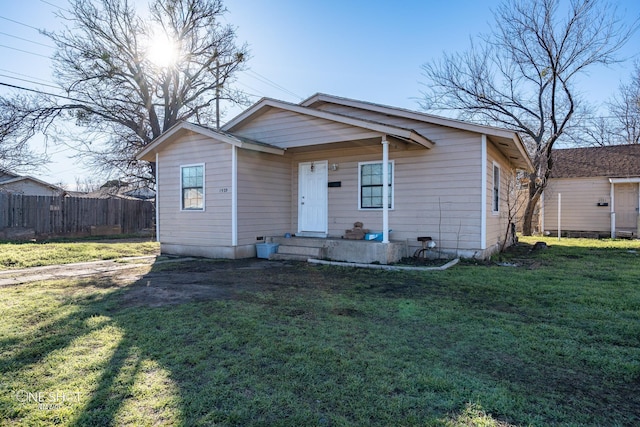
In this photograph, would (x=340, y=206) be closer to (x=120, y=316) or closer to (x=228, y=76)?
(x=120, y=316)

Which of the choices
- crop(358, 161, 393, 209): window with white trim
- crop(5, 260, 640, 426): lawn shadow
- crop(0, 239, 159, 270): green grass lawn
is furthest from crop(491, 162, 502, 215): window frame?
crop(0, 239, 159, 270): green grass lawn

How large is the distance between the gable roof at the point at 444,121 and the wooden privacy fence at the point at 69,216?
11.5 meters

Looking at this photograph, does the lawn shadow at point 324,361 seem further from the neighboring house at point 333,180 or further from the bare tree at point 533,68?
the bare tree at point 533,68

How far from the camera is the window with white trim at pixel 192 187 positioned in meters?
9.65

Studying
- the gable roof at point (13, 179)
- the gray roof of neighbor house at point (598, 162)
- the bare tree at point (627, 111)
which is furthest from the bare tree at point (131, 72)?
the bare tree at point (627, 111)

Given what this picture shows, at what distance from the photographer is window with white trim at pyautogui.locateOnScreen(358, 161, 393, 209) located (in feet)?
30.4

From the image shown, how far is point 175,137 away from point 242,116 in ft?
6.23

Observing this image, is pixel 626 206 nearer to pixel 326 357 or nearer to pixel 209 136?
pixel 209 136

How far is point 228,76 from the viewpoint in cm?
2067

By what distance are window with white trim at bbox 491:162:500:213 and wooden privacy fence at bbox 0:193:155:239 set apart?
15916 millimetres

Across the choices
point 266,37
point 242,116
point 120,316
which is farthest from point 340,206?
point 266,37

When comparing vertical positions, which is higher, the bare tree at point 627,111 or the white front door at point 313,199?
the bare tree at point 627,111

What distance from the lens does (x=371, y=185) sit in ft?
30.8

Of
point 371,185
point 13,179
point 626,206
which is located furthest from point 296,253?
point 13,179
